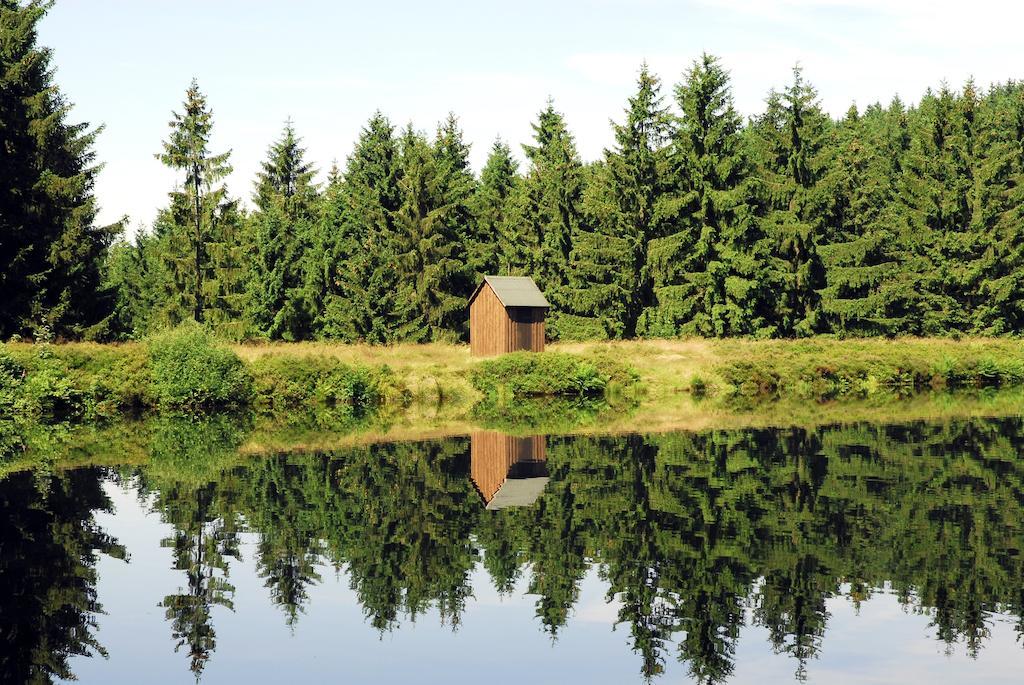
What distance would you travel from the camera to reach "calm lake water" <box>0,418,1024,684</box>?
41.0 feet

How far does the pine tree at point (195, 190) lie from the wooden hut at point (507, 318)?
19589mm

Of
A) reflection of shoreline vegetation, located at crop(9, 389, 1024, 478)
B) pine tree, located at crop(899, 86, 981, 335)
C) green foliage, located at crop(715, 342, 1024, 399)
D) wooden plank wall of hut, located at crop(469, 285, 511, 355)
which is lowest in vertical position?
reflection of shoreline vegetation, located at crop(9, 389, 1024, 478)

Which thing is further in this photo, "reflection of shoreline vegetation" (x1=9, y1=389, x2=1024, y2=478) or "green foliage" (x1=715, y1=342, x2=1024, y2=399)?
"green foliage" (x1=715, y1=342, x2=1024, y2=399)

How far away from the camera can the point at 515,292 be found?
53750 mm

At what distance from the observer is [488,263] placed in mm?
74938

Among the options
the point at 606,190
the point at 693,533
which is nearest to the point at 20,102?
the point at 606,190

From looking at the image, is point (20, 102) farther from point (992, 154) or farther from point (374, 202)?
point (992, 154)

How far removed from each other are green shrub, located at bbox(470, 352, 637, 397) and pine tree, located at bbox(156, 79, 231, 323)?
24206mm

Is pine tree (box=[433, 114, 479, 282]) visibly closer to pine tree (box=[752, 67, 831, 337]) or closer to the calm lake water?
pine tree (box=[752, 67, 831, 337])

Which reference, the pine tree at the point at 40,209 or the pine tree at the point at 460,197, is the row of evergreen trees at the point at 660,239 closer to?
the pine tree at the point at 460,197

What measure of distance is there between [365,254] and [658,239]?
20.7 meters

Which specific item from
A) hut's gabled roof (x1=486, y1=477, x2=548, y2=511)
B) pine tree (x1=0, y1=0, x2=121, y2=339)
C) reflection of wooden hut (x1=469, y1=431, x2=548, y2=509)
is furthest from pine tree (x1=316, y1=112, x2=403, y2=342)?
hut's gabled roof (x1=486, y1=477, x2=548, y2=511)

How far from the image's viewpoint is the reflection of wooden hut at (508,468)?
22.6 metres

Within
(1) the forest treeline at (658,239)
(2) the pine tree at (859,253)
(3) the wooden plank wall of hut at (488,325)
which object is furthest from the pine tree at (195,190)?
(2) the pine tree at (859,253)
